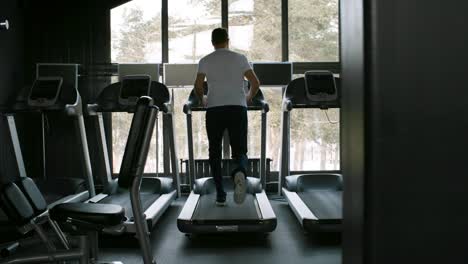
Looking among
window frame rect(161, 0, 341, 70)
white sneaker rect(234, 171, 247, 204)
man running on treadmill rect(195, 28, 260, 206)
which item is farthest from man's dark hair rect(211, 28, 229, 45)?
window frame rect(161, 0, 341, 70)

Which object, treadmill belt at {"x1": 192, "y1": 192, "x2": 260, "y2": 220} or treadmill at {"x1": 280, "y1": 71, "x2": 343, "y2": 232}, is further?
treadmill at {"x1": 280, "y1": 71, "x2": 343, "y2": 232}

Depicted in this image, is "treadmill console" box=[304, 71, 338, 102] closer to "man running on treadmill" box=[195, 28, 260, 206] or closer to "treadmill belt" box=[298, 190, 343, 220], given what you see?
"treadmill belt" box=[298, 190, 343, 220]

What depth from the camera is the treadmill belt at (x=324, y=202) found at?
3.65m

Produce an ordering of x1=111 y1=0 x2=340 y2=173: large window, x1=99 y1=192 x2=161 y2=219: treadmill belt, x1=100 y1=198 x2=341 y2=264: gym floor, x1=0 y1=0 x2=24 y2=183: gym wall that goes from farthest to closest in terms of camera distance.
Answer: x1=111 y1=0 x2=340 y2=173: large window
x1=0 y1=0 x2=24 y2=183: gym wall
x1=99 y1=192 x2=161 y2=219: treadmill belt
x1=100 y1=198 x2=341 y2=264: gym floor

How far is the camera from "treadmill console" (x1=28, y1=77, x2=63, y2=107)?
4.67m

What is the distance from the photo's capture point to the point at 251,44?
18.8ft

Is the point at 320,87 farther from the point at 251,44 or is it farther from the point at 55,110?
the point at 55,110

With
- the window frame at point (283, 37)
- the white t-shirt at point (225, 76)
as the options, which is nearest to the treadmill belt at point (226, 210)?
the white t-shirt at point (225, 76)

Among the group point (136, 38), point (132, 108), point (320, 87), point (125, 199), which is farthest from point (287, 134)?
point (136, 38)

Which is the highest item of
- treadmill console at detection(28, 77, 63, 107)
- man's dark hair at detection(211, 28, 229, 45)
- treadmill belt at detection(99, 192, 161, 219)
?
man's dark hair at detection(211, 28, 229, 45)

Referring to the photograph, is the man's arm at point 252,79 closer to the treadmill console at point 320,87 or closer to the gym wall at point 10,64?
the treadmill console at point 320,87

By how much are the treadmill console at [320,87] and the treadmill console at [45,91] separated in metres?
2.60

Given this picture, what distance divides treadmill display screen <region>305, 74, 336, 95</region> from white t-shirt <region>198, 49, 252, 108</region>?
126cm

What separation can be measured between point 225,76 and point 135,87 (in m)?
1.50
